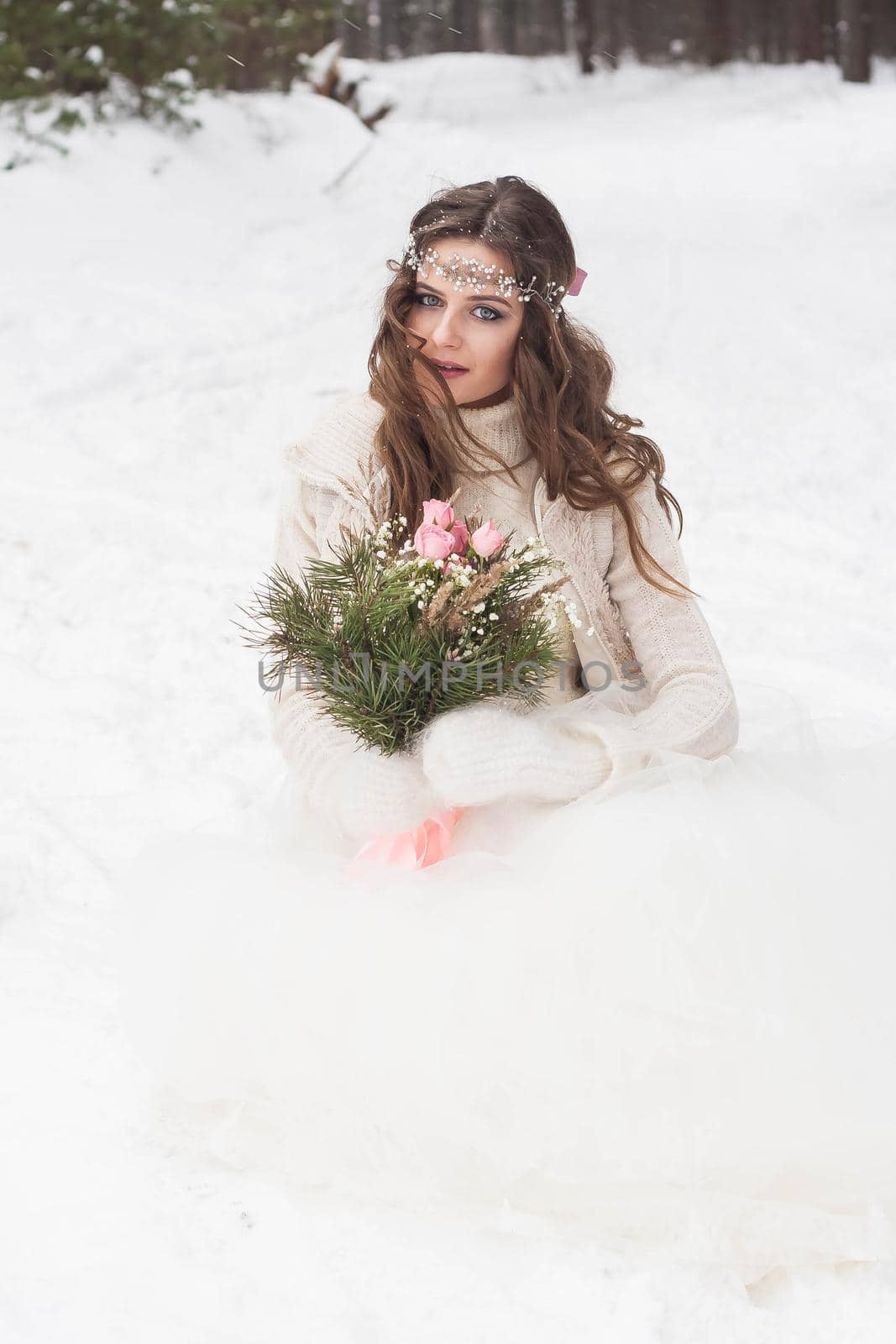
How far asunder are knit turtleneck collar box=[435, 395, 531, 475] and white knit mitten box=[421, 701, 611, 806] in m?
0.63

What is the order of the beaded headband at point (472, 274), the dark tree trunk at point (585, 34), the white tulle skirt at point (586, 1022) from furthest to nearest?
the dark tree trunk at point (585, 34)
the beaded headband at point (472, 274)
the white tulle skirt at point (586, 1022)

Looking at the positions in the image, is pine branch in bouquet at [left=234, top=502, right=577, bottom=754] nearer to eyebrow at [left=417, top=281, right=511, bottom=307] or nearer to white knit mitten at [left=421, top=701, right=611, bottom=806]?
white knit mitten at [left=421, top=701, right=611, bottom=806]

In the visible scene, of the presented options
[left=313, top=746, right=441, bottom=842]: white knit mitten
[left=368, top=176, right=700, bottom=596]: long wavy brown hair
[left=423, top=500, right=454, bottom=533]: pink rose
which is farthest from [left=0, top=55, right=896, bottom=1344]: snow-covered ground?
[left=423, top=500, right=454, bottom=533]: pink rose

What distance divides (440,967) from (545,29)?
24.2m

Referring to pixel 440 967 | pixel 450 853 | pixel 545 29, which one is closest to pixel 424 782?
pixel 450 853

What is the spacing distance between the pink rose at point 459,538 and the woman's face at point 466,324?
502mm

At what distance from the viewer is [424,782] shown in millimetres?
2037

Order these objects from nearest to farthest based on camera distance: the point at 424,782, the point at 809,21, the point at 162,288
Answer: the point at 424,782, the point at 162,288, the point at 809,21

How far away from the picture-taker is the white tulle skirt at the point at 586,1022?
5.68 feet

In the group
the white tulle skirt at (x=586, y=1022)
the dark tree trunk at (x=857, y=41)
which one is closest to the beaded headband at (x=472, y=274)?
the white tulle skirt at (x=586, y=1022)

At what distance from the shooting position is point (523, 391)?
2.36m

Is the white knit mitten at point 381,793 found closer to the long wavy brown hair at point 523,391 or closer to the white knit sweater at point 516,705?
the white knit sweater at point 516,705

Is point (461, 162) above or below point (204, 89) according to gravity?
below

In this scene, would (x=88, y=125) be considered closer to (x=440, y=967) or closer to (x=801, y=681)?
(x=801, y=681)
